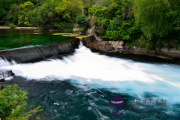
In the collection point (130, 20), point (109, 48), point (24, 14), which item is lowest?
point (109, 48)

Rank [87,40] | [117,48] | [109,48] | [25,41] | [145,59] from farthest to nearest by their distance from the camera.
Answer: [87,40], [109,48], [117,48], [25,41], [145,59]

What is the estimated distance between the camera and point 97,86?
343 inches

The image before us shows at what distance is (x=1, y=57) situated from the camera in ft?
33.3

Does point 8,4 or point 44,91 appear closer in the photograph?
point 44,91

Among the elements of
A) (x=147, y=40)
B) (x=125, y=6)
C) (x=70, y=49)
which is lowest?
(x=70, y=49)

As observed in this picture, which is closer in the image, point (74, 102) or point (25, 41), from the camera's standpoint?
point (74, 102)

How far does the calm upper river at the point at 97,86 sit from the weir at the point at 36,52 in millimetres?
547

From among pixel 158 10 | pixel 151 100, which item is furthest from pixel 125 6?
pixel 151 100

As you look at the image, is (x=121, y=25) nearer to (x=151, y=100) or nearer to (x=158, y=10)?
(x=158, y=10)

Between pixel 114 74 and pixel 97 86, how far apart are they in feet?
7.80

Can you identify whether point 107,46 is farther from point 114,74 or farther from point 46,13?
point 46,13

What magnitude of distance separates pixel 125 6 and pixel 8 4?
44858mm

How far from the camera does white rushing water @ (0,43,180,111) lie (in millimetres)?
8508

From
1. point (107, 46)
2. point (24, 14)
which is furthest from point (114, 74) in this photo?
point (24, 14)
